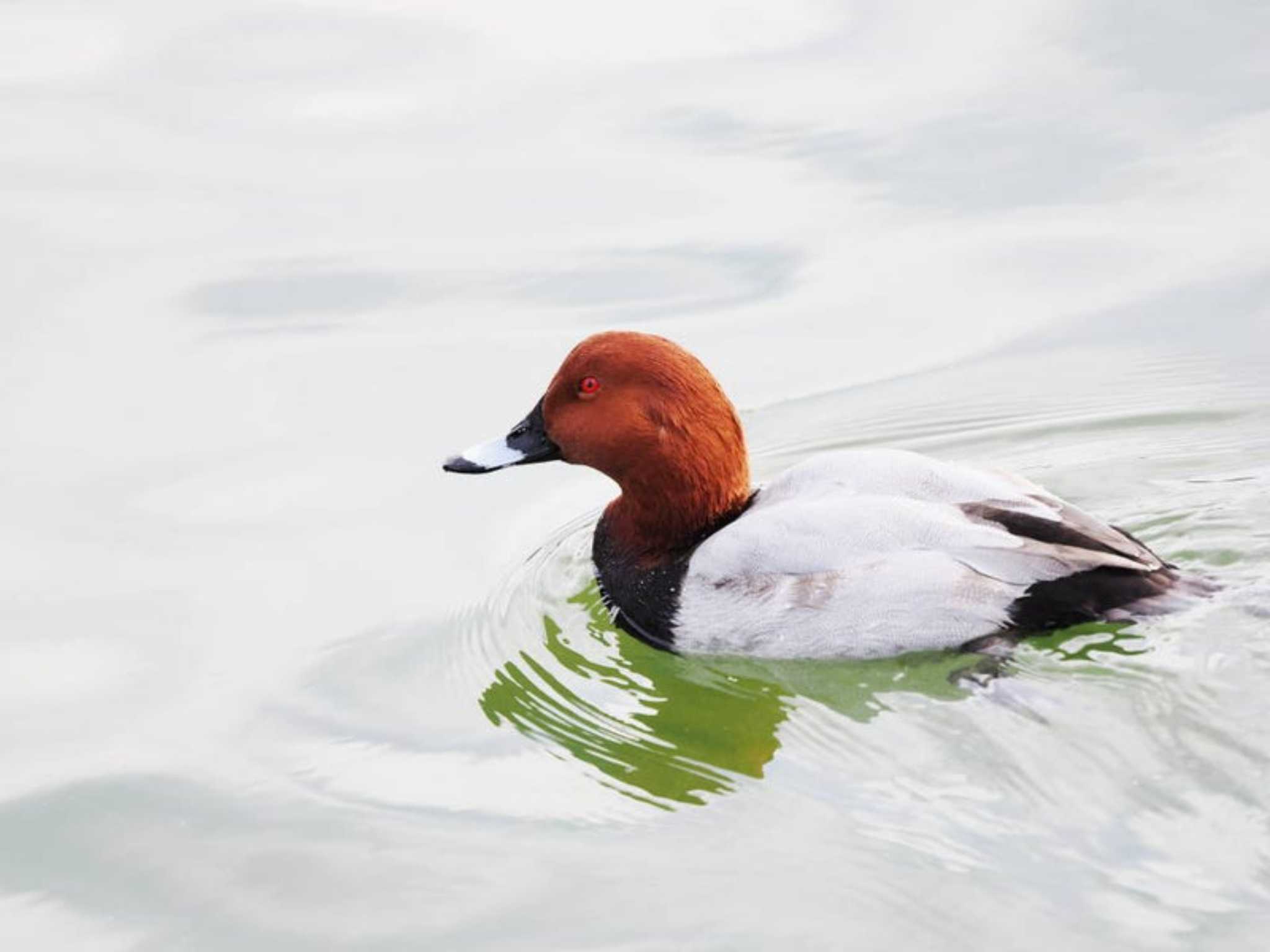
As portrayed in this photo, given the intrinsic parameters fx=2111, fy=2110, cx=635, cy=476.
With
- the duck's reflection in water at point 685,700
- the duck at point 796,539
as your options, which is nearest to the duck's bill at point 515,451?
the duck at point 796,539

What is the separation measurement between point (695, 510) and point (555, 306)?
99.8 inches

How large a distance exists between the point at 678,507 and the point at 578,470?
1.47 m

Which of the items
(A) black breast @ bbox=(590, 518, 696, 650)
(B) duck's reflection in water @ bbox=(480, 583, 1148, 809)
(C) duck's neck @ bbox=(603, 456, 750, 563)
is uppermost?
(C) duck's neck @ bbox=(603, 456, 750, 563)

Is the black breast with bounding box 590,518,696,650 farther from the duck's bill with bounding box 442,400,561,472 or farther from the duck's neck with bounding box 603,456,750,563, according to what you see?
the duck's bill with bounding box 442,400,561,472

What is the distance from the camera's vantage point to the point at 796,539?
6.41 meters

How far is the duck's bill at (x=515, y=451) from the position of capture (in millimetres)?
6941

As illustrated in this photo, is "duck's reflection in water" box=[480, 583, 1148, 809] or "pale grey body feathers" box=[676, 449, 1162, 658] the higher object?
"pale grey body feathers" box=[676, 449, 1162, 658]

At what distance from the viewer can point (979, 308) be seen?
9039mm

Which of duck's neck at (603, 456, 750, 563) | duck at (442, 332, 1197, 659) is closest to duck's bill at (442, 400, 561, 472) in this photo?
duck at (442, 332, 1197, 659)

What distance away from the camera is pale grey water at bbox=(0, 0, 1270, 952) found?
5434 millimetres

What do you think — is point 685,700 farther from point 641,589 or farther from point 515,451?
point 515,451

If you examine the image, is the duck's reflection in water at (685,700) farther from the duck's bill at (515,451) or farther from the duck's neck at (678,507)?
the duck's bill at (515,451)

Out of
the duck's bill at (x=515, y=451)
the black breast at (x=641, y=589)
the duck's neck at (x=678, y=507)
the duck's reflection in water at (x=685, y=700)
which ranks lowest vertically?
the duck's reflection in water at (x=685, y=700)

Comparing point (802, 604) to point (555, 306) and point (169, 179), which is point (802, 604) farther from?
point (169, 179)
